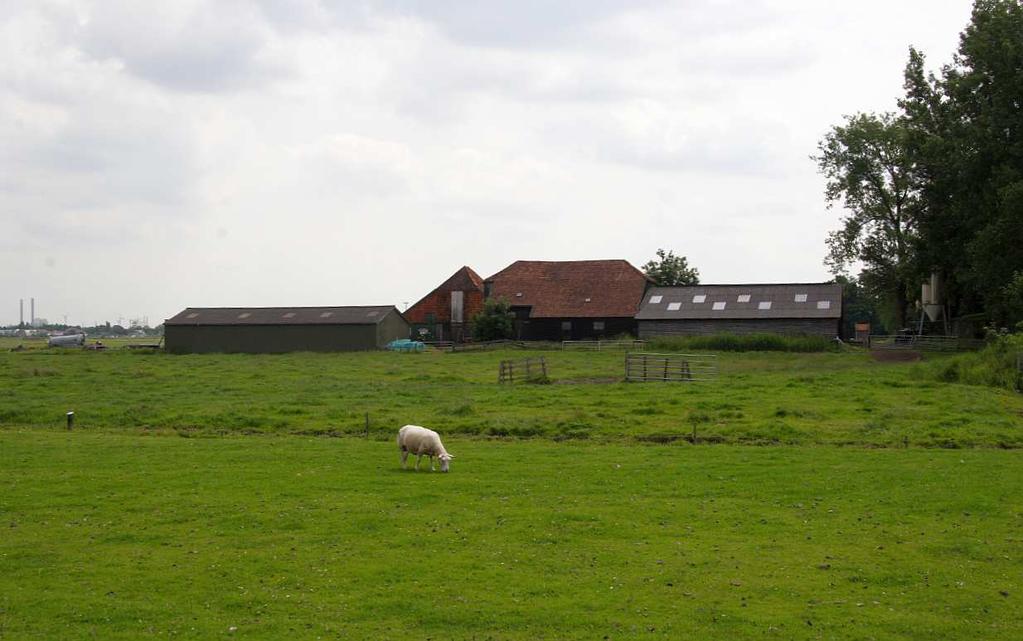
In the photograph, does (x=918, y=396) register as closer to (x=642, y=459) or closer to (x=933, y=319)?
(x=642, y=459)

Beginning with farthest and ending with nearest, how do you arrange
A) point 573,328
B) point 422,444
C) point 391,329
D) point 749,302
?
point 573,328 < point 391,329 < point 749,302 < point 422,444

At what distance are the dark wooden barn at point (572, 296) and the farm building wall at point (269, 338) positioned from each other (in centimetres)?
1132

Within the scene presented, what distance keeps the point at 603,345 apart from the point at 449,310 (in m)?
20.5

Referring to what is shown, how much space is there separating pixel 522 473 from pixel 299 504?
5.34 metres

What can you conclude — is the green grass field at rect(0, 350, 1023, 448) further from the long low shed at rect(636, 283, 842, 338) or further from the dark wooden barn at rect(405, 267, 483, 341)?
the dark wooden barn at rect(405, 267, 483, 341)

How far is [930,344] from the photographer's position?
66438 mm

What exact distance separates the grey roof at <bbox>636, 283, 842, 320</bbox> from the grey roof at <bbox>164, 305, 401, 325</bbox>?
77.8 ft

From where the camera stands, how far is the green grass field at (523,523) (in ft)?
37.2

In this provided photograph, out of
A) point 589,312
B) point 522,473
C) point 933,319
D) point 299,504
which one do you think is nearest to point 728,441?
point 522,473

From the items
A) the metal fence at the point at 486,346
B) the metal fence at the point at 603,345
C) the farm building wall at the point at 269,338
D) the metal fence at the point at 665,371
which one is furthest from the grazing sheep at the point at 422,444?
the farm building wall at the point at 269,338

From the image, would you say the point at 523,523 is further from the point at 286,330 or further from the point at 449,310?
the point at 449,310

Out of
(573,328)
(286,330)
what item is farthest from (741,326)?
(286,330)

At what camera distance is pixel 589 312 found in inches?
3361

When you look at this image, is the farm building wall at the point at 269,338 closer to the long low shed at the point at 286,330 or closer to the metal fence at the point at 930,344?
the long low shed at the point at 286,330
